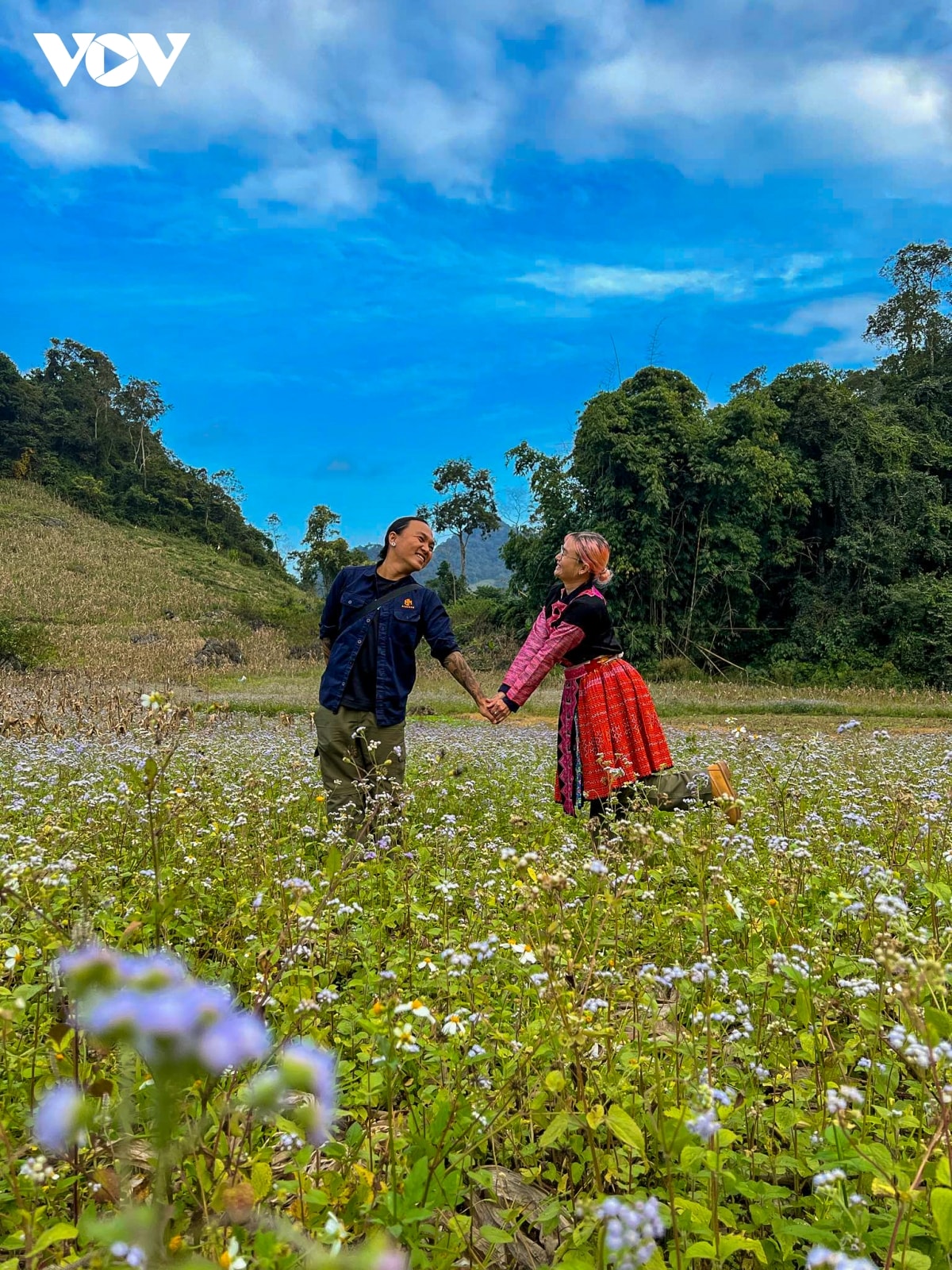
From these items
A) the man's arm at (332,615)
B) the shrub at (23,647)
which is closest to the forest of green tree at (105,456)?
the shrub at (23,647)

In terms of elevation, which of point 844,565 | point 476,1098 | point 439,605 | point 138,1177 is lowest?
point 138,1177

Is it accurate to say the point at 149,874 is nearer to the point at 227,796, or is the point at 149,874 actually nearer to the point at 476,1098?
the point at 227,796

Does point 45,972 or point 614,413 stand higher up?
point 614,413

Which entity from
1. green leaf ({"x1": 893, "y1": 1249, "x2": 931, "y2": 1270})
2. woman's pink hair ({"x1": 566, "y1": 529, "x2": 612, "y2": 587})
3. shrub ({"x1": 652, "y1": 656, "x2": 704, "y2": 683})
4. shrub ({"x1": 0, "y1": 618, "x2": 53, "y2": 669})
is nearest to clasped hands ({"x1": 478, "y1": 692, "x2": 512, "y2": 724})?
woman's pink hair ({"x1": 566, "y1": 529, "x2": 612, "y2": 587})

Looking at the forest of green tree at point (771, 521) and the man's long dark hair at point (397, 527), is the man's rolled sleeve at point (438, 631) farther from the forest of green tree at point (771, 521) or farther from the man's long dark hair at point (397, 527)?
the forest of green tree at point (771, 521)

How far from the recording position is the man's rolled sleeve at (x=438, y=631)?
5.09 meters

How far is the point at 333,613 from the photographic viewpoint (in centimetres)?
539

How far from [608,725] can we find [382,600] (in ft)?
5.61

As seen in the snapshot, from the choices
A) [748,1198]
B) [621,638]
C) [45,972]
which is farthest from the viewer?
[621,638]

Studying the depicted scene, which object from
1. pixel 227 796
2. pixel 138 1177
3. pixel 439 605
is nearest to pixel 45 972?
pixel 138 1177

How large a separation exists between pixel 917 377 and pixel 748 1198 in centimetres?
3640

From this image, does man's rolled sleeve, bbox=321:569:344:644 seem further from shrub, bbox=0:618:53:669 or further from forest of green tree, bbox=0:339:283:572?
forest of green tree, bbox=0:339:283:572

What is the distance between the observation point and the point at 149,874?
3613 mm

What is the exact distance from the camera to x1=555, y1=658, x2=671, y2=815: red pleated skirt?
16.4 feet
